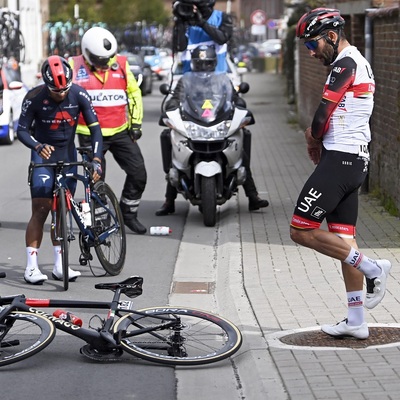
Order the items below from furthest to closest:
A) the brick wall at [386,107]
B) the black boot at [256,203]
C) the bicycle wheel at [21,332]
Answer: the black boot at [256,203]
the brick wall at [386,107]
the bicycle wheel at [21,332]

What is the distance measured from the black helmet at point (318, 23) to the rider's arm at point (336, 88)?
0.22m

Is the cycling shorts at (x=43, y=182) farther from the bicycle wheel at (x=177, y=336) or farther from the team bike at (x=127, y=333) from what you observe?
the bicycle wheel at (x=177, y=336)

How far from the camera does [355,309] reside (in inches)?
285

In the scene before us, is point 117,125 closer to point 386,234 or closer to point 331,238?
point 386,234

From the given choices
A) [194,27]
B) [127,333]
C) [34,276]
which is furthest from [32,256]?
[194,27]

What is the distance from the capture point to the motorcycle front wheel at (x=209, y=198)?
41.2 feet

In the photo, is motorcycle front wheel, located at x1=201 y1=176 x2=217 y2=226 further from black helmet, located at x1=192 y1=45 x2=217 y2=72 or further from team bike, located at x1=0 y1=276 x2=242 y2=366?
team bike, located at x1=0 y1=276 x2=242 y2=366

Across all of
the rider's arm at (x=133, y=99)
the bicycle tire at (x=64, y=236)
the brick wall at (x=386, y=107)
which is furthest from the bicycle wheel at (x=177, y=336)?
the brick wall at (x=386, y=107)

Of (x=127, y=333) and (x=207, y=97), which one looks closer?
(x=127, y=333)

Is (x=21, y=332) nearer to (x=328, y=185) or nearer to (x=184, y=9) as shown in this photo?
(x=328, y=185)

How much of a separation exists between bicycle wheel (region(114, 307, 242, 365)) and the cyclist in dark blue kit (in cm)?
293

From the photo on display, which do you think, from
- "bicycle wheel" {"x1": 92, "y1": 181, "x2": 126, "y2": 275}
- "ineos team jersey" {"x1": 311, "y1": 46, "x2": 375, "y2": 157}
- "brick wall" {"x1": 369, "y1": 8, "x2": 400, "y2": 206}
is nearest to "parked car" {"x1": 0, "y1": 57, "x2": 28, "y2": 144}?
"brick wall" {"x1": 369, "y1": 8, "x2": 400, "y2": 206}

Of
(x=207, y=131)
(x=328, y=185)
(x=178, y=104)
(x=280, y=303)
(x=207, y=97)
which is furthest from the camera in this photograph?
(x=178, y=104)

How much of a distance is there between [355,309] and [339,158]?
903 millimetres
